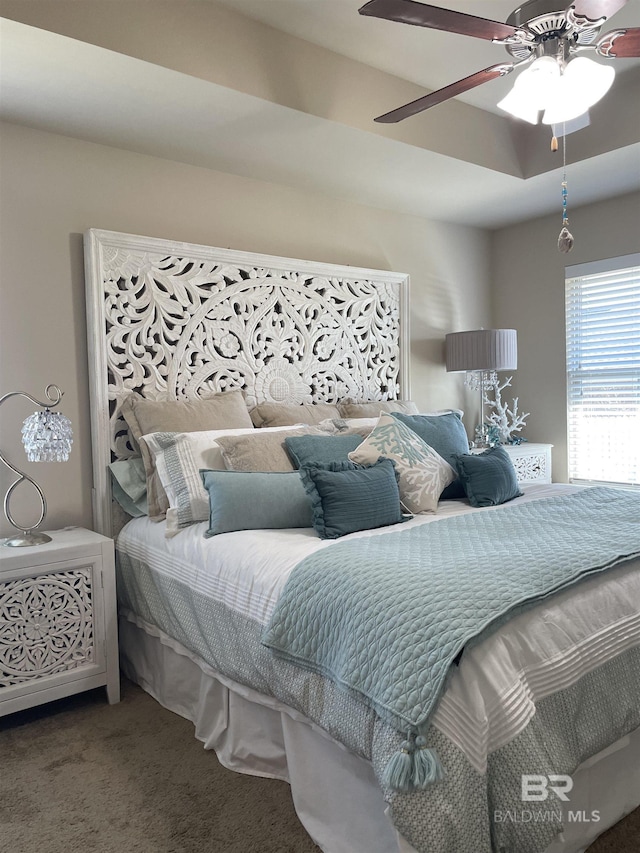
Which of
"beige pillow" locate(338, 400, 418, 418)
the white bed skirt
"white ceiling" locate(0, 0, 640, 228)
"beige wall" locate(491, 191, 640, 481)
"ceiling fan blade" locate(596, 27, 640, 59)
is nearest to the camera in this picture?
the white bed skirt

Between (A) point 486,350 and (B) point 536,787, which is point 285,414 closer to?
(A) point 486,350

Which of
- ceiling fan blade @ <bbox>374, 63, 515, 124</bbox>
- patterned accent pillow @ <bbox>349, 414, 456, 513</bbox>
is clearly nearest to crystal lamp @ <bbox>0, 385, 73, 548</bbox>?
patterned accent pillow @ <bbox>349, 414, 456, 513</bbox>

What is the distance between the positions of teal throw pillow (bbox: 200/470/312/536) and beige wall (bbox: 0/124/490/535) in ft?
2.82

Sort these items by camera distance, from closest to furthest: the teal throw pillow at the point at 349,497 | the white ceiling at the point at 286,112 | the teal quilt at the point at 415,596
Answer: the teal quilt at the point at 415,596 → the teal throw pillow at the point at 349,497 → the white ceiling at the point at 286,112

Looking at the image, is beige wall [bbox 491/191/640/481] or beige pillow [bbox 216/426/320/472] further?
beige wall [bbox 491/191/640/481]

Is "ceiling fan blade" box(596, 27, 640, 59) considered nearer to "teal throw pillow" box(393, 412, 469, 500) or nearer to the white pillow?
"teal throw pillow" box(393, 412, 469, 500)

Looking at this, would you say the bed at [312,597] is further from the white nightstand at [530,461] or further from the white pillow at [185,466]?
the white nightstand at [530,461]

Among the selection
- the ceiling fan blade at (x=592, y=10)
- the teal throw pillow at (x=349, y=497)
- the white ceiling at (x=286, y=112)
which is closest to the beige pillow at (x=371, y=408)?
the teal throw pillow at (x=349, y=497)

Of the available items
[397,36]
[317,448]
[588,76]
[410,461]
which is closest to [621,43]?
[588,76]

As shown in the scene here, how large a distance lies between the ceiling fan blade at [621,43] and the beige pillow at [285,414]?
1990 mm

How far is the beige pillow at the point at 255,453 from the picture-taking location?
2.62 m

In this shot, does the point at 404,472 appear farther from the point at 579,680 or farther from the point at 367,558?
the point at 579,680

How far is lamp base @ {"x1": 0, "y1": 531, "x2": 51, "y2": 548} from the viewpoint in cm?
244

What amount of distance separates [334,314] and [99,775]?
2.59m
